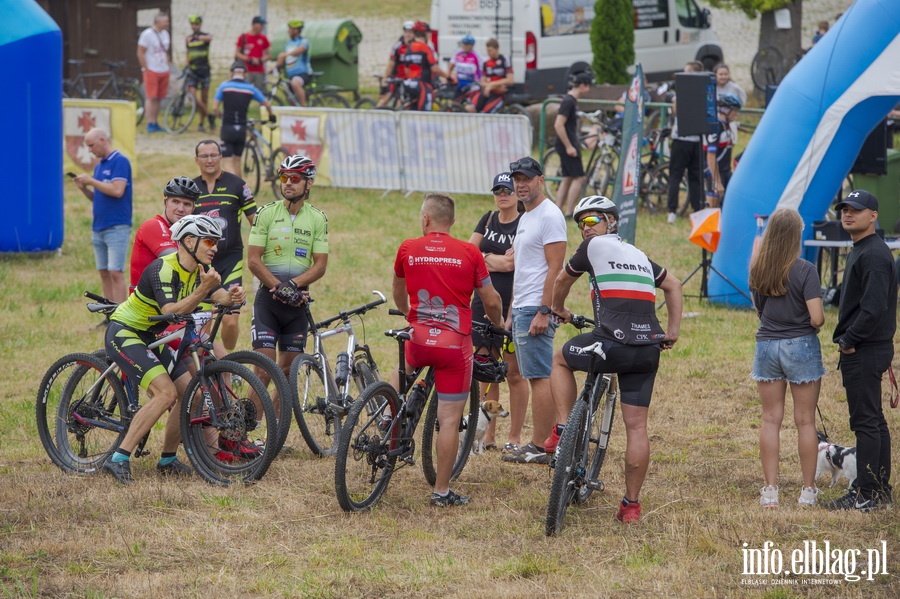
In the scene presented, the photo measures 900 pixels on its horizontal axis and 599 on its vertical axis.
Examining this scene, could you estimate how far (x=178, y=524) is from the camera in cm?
653

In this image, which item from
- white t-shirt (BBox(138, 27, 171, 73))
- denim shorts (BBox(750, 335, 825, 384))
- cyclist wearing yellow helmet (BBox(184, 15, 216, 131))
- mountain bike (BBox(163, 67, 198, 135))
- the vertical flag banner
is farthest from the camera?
mountain bike (BBox(163, 67, 198, 135))

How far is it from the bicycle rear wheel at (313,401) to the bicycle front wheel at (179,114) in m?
17.2

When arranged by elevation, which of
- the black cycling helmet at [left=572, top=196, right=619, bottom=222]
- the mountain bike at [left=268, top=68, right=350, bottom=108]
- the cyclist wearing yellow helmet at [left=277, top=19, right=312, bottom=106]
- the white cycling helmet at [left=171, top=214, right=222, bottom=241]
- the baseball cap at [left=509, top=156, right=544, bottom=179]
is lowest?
the white cycling helmet at [left=171, top=214, right=222, bottom=241]

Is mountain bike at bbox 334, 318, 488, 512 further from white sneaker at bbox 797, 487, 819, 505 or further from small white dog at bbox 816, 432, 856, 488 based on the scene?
small white dog at bbox 816, 432, 856, 488

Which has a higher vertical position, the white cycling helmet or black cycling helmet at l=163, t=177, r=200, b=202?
black cycling helmet at l=163, t=177, r=200, b=202

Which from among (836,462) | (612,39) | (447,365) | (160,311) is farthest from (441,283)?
(612,39)

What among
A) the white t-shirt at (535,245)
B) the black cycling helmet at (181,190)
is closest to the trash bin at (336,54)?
the black cycling helmet at (181,190)

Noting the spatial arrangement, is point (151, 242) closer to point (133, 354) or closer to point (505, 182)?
point (133, 354)

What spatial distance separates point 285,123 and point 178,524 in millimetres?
13866

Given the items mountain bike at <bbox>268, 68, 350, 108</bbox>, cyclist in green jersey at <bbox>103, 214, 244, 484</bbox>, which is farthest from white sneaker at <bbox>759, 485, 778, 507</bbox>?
mountain bike at <bbox>268, 68, 350, 108</bbox>

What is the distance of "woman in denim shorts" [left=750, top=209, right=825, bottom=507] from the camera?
660 cm

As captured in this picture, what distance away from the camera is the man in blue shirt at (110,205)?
11117 millimetres

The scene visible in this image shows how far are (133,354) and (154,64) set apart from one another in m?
17.7

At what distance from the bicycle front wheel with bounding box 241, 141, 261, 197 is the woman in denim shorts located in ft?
42.7
